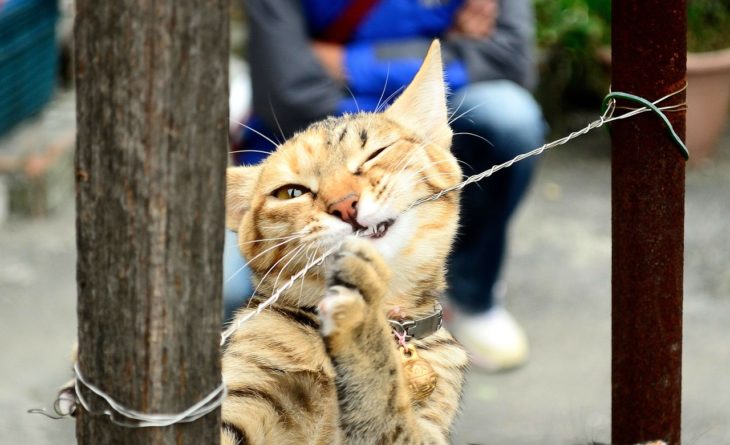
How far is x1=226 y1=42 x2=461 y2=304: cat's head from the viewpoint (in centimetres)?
167

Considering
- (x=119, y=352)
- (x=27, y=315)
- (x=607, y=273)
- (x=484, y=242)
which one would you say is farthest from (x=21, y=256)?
(x=119, y=352)

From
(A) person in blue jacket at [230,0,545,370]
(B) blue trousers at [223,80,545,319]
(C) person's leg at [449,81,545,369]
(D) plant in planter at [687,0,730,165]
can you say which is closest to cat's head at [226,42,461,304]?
(A) person in blue jacket at [230,0,545,370]

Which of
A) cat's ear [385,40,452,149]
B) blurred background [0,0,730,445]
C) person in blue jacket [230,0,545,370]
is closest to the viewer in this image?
cat's ear [385,40,452,149]

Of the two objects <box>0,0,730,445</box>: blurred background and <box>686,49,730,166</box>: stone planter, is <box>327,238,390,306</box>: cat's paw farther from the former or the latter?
<box>686,49,730,166</box>: stone planter

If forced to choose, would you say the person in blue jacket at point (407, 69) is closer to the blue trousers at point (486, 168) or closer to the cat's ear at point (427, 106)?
the blue trousers at point (486, 168)

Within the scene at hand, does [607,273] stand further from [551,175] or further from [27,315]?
[27,315]

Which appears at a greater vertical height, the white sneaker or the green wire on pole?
the green wire on pole

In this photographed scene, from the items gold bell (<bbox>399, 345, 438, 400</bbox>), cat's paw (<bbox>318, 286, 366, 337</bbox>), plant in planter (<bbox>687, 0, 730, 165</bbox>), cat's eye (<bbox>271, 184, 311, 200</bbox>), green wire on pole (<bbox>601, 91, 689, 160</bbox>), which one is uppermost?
plant in planter (<bbox>687, 0, 730, 165</bbox>)

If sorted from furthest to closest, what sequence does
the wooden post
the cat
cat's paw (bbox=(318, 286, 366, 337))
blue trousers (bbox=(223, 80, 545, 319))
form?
blue trousers (bbox=(223, 80, 545, 319)) → the cat → cat's paw (bbox=(318, 286, 366, 337)) → the wooden post

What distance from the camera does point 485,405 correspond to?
10.6 feet

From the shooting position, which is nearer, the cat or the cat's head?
the cat

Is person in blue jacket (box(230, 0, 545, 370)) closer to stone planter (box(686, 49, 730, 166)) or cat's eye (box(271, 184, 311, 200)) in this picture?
cat's eye (box(271, 184, 311, 200))

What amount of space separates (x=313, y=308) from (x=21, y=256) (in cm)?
265

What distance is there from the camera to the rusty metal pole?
65.0 inches
